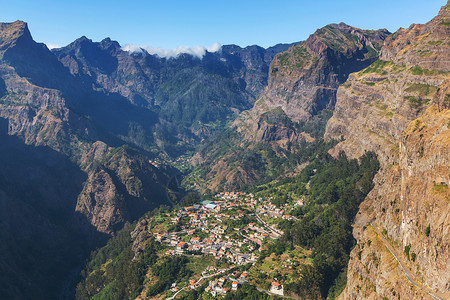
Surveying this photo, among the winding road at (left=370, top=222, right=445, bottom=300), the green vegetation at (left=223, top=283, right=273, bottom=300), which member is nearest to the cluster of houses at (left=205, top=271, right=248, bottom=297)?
the green vegetation at (left=223, top=283, right=273, bottom=300)

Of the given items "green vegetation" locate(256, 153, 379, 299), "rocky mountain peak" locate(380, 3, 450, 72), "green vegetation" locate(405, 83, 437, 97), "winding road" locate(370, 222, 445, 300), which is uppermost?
"rocky mountain peak" locate(380, 3, 450, 72)

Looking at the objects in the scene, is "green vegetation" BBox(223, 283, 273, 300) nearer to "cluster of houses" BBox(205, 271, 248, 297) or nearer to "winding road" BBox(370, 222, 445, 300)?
"cluster of houses" BBox(205, 271, 248, 297)

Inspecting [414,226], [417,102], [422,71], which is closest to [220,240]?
[414,226]

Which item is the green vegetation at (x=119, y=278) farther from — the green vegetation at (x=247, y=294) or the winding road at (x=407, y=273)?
the winding road at (x=407, y=273)

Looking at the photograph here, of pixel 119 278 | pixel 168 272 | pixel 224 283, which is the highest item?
pixel 224 283

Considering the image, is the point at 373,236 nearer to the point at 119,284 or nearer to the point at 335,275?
the point at 335,275

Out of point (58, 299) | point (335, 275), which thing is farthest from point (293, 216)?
point (58, 299)

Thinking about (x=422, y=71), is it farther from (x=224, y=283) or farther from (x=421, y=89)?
(x=224, y=283)

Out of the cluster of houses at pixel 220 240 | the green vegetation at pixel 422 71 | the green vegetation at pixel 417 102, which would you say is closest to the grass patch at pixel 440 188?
the cluster of houses at pixel 220 240
